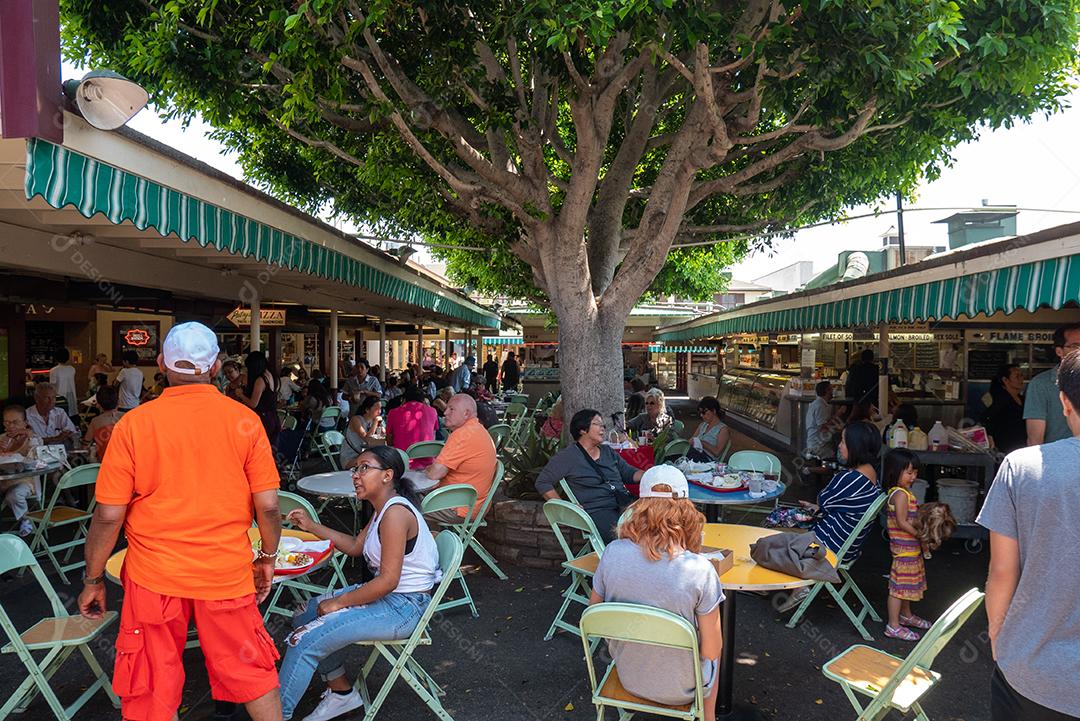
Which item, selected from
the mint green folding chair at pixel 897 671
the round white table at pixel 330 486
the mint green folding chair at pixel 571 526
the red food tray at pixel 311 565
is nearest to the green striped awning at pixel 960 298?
the mint green folding chair at pixel 897 671

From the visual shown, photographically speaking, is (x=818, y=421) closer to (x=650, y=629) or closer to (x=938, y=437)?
(x=938, y=437)

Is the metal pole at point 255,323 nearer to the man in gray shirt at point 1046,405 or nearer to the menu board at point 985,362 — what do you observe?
the man in gray shirt at point 1046,405

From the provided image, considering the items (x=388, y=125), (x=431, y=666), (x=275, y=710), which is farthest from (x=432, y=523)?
(x=388, y=125)

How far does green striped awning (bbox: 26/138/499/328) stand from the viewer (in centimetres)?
317

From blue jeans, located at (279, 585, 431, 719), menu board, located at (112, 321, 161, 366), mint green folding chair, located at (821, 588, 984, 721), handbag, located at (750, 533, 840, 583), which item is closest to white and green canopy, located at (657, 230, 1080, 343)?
handbag, located at (750, 533, 840, 583)

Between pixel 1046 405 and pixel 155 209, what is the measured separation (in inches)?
215

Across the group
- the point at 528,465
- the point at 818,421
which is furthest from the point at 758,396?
the point at 528,465

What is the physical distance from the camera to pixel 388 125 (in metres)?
6.82

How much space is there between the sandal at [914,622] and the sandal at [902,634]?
2.9 inches

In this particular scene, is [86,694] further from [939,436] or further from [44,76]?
[939,436]

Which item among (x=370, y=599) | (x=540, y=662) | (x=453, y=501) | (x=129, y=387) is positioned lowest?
(x=540, y=662)

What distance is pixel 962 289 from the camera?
583 centimetres

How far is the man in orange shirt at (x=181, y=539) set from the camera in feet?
8.02

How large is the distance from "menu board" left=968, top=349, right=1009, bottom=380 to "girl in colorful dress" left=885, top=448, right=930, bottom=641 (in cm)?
656
